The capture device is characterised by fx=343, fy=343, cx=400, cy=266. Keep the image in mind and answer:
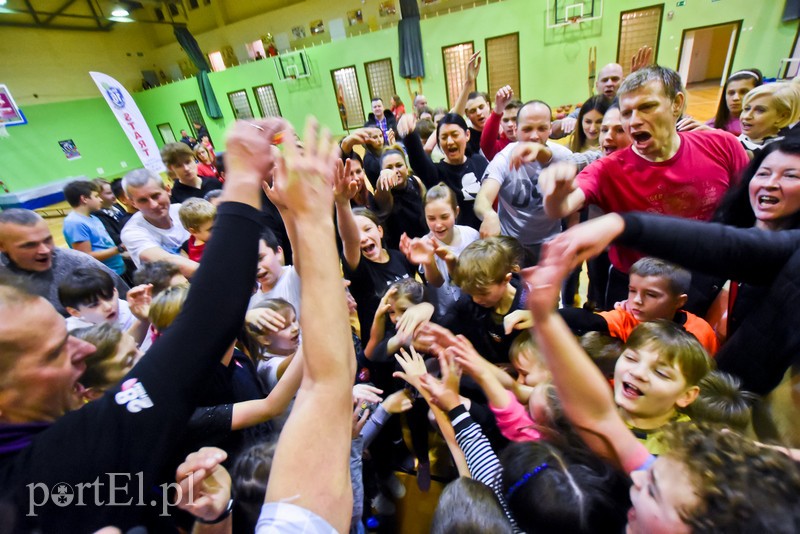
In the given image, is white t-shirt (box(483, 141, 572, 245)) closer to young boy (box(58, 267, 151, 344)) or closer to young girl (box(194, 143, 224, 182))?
young boy (box(58, 267, 151, 344))

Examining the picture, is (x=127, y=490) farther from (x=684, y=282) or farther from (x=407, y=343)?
(x=684, y=282)

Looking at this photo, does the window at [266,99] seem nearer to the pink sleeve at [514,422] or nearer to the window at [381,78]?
the window at [381,78]

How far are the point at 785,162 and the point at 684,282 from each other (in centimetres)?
57

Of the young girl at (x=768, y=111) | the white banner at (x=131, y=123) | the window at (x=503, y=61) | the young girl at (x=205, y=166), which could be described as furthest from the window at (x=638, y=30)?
the white banner at (x=131, y=123)

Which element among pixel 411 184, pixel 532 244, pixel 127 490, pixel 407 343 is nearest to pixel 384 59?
pixel 411 184

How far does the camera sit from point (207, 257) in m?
0.75

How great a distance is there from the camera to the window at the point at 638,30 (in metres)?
8.90

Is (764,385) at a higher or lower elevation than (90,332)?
lower

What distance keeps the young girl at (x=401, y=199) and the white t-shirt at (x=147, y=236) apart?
1.70 metres

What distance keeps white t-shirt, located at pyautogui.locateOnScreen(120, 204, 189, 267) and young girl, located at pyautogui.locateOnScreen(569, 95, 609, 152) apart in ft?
12.1

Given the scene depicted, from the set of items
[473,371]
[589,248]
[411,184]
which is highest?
[589,248]

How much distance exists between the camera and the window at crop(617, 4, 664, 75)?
29.2ft

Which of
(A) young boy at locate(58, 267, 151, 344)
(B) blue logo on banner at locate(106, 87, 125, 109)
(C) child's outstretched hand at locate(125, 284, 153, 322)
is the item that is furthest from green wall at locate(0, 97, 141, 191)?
(C) child's outstretched hand at locate(125, 284, 153, 322)

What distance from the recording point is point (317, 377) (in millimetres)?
656
